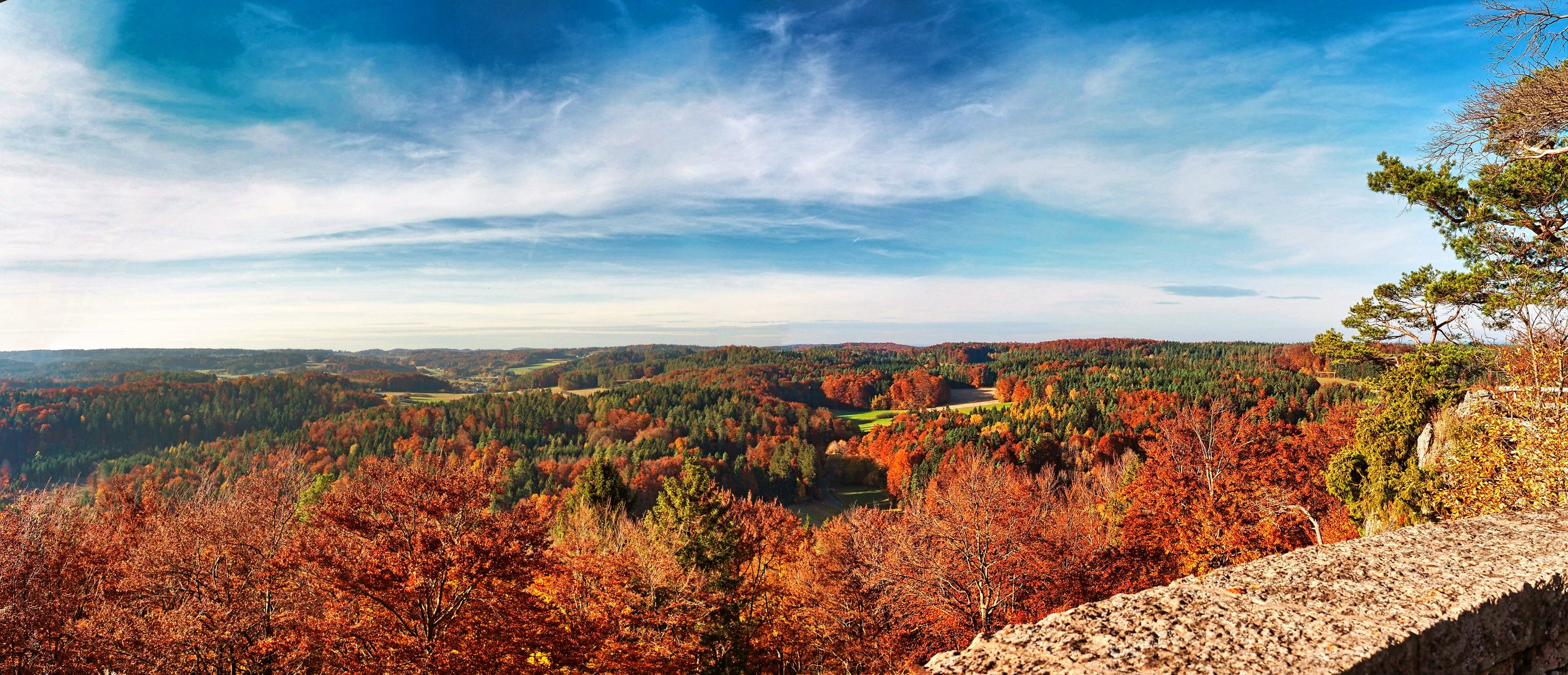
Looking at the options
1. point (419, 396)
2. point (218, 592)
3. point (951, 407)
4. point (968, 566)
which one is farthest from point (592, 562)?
point (419, 396)

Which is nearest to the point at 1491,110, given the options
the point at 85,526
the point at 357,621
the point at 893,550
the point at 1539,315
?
the point at 1539,315

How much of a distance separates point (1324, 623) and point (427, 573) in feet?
42.4

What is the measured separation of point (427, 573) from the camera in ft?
37.1

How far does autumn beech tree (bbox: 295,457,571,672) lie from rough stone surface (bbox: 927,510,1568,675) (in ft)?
35.8

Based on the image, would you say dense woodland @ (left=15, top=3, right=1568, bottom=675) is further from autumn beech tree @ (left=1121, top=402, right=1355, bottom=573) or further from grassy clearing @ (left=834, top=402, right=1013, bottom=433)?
grassy clearing @ (left=834, top=402, right=1013, bottom=433)

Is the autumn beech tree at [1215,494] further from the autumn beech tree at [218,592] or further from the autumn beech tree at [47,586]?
the autumn beech tree at [47,586]

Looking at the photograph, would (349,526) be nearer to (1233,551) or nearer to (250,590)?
(250,590)

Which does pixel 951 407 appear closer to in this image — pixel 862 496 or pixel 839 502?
pixel 862 496

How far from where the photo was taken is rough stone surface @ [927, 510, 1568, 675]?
9.55 feet

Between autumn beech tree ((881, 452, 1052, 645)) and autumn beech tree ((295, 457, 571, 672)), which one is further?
autumn beech tree ((881, 452, 1052, 645))

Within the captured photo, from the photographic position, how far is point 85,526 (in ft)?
55.6

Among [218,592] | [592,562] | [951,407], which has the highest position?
[218,592]

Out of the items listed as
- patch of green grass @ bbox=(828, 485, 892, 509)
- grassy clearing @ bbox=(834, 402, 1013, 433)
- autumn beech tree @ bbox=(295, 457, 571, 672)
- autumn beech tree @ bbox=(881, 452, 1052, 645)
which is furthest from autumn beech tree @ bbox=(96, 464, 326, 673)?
grassy clearing @ bbox=(834, 402, 1013, 433)

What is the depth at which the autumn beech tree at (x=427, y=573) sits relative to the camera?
1095 centimetres
